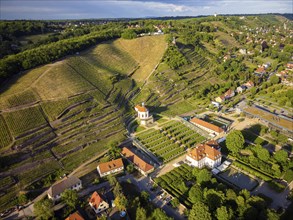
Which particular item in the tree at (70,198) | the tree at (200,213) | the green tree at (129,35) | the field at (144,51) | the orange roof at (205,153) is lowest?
the tree at (70,198)

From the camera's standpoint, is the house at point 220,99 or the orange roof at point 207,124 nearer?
the orange roof at point 207,124

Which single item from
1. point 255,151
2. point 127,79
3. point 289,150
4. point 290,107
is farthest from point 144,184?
point 290,107

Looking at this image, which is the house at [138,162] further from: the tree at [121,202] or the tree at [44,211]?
the tree at [44,211]

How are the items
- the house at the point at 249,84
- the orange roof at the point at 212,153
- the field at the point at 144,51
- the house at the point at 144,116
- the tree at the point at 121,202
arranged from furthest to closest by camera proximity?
1. the house at the point at 249,84
2. the field at the point at 144,51
3. the house at the point at 144,116
4. the orange roof at the point at 212,153
5. the tree at the point at 121,202

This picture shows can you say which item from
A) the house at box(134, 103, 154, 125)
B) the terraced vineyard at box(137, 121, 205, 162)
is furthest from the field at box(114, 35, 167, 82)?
the terraced vineyard at box(137, 121, 205, 162)

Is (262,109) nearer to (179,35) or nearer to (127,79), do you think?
(127,79)

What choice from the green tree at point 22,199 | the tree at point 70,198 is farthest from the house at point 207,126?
the green tree at point 22,199

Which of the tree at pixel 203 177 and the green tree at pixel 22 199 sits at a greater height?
the tree at pixel 203 177

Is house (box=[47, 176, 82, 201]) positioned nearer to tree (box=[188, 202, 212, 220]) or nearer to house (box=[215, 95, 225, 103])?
tree (box=[188, 202, 212, 220])
